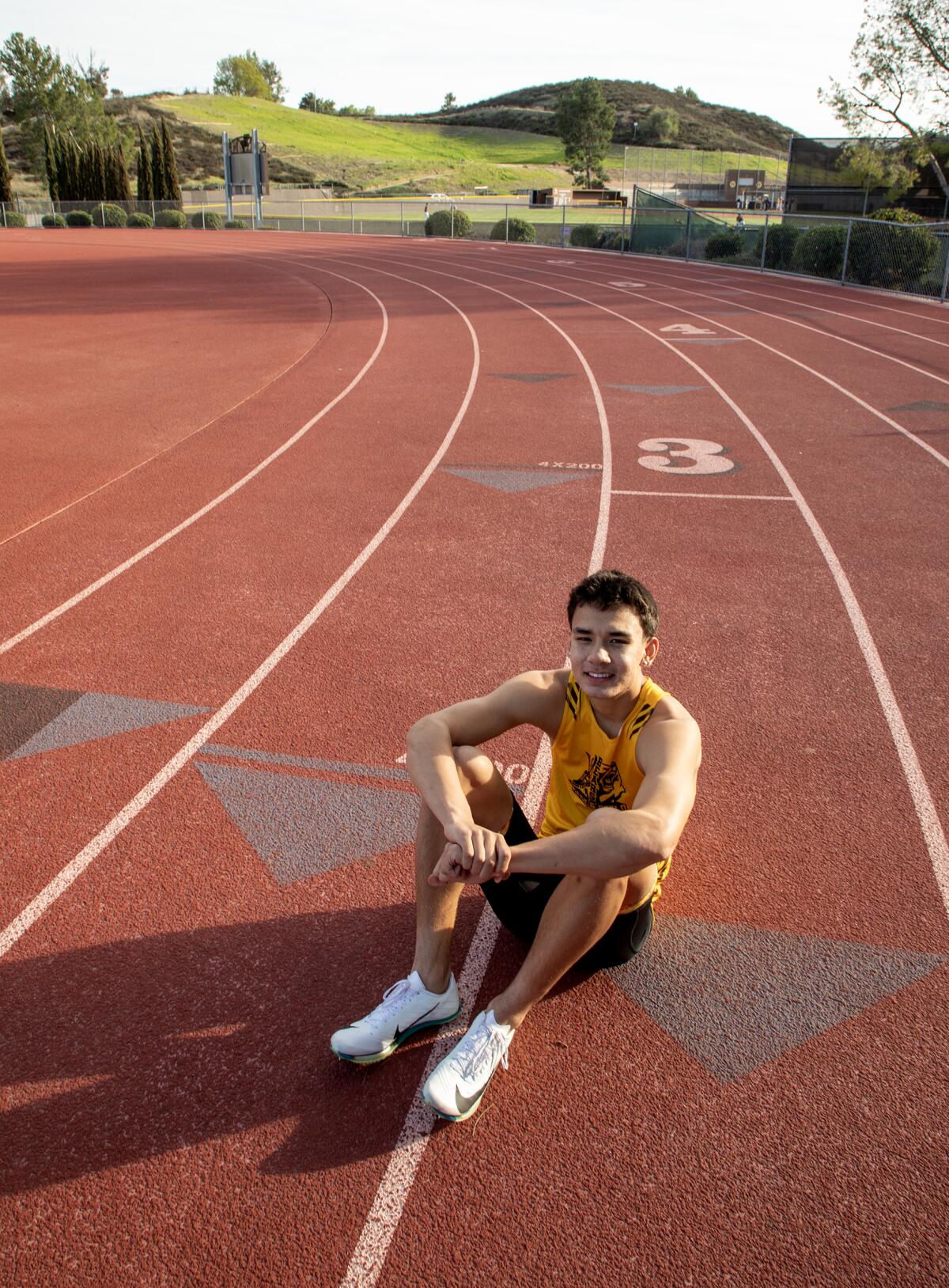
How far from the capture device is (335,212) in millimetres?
53750

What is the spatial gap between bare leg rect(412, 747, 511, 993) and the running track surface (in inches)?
10.2

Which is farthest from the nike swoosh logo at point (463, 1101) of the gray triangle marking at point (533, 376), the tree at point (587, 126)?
the tree at point (587, 126)

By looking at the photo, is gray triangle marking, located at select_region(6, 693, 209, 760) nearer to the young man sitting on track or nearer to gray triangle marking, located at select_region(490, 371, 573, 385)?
the young man sitting on track

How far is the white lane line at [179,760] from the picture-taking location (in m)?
3.67

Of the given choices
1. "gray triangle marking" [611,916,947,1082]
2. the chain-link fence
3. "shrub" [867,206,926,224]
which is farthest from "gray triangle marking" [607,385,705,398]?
"shrub" [867,206,926,224]

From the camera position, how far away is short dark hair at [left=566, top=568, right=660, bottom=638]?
2996 millimetres

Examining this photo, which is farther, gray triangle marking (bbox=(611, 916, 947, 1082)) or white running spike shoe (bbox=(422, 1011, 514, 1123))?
gray triangle marking (bbox=(611, 916, 947, 1082))

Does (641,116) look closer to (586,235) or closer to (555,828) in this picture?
(586,235)

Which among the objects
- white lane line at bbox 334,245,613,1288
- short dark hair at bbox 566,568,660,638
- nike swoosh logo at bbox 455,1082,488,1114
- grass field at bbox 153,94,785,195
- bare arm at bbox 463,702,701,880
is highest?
grass field at bbox 153,94,785,195

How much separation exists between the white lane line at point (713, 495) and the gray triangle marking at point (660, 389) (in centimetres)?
409

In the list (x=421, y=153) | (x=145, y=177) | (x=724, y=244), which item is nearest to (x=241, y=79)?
(x=421, y=153)

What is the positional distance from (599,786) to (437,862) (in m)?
0.60

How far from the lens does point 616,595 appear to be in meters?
2.99

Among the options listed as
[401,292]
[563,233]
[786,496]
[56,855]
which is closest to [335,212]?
[563,233]
